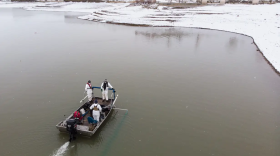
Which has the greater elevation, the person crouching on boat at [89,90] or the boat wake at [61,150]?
the person crouching on boat at [89,90]

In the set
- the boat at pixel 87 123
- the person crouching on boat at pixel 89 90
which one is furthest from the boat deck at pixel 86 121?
the person crouching on boat at pixel 89 90

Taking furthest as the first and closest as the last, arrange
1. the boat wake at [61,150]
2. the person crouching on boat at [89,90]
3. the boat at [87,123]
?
the person crouching on boat at [89,90], the boat at [87,123], the boat wake at [61,150]

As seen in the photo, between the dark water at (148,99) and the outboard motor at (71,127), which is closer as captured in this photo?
the outboard motor at (71,127)

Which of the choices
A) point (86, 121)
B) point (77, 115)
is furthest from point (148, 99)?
point (77, 115)

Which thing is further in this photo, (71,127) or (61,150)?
(71,127)

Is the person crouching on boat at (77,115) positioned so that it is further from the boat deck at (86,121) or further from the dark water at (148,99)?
the dark water at (148,99)

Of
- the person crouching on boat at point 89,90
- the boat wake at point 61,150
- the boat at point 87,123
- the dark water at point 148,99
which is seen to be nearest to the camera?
the boat wake at point 61,150

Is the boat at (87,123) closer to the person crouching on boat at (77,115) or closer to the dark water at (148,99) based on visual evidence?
the person crouching on boat at (77,115)

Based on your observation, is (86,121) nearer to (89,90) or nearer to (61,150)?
(61,150)

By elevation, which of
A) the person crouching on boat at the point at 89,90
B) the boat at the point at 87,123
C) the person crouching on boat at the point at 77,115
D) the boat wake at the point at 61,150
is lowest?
the boat wake at the point at 61,150
